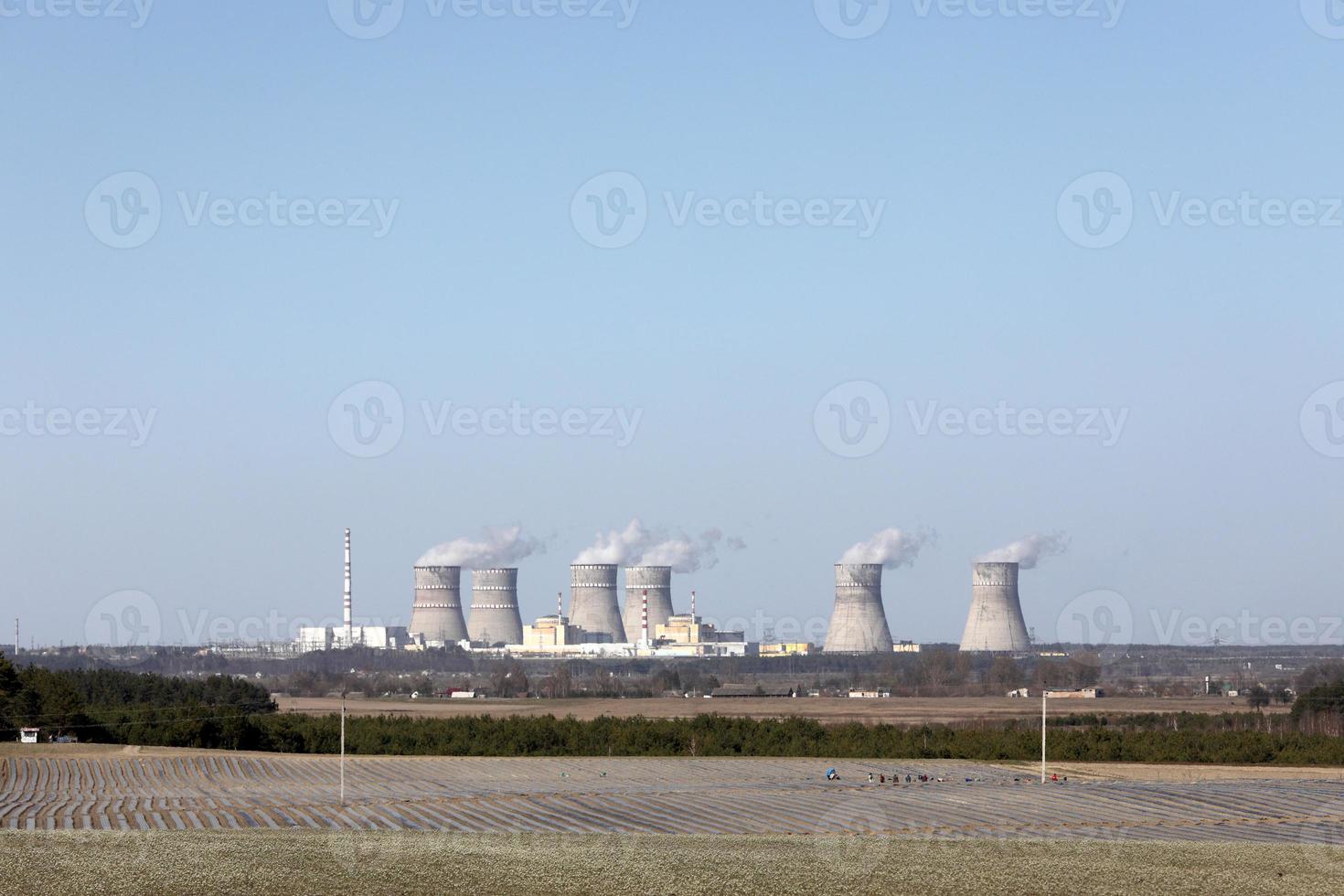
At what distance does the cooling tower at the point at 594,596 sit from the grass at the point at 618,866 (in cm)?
10315

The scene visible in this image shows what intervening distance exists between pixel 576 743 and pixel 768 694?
51.5m

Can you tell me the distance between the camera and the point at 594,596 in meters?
127

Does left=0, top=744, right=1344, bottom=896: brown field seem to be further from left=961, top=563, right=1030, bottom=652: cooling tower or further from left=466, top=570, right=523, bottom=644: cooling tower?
left=466, top=570, right=523, bottom=644: cooling tower

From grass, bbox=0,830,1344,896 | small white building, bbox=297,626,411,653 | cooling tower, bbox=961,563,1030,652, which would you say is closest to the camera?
grass, bbox=0,830,1344,896

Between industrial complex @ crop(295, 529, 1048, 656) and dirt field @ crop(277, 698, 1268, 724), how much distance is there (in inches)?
304

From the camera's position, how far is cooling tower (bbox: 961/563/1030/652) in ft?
344

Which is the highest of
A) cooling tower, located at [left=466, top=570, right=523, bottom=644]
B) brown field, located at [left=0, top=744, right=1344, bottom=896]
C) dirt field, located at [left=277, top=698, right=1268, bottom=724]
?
cooling tower, located at [left=466, top=570, right=523, bottom=644]

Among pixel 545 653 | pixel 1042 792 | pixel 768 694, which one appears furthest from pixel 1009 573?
pixel 1042 792

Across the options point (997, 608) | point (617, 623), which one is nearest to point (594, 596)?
point (617, 623)

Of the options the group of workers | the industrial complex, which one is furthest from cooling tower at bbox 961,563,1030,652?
the group of workers

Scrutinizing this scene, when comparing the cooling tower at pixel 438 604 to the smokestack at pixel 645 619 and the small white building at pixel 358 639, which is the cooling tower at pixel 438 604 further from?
the small white building at pixel 358 639

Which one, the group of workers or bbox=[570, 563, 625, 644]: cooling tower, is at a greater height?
bbox=[570, 563, 625, 644]: cooling tower

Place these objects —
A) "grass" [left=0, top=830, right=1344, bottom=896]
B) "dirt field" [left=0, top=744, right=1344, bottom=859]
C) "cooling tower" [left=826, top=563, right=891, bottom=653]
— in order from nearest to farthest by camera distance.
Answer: "grass" [left=0, top=830, right=1344, bottom=896], "dirt field" [left=0, top=744, right=1344, bottom=859], "cooling tower" [left=826, top=563, right=891, bottom=653]

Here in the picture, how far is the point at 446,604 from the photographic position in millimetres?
123312
